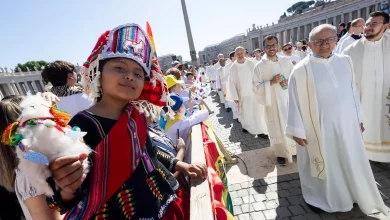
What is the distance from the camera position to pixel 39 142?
0.76 m

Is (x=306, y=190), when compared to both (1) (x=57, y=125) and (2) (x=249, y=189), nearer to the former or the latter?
(2) (x=249, y=189)

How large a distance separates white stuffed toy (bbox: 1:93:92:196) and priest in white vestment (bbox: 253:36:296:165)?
4.02 meters

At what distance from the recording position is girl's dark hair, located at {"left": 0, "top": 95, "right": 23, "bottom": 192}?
1319mm

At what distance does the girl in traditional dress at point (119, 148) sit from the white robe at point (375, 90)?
388cm

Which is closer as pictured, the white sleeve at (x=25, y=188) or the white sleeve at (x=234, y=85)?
the white sleeve at (x=25, y=188)

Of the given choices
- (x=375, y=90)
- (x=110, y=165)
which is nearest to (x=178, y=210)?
(x=110, y=165)

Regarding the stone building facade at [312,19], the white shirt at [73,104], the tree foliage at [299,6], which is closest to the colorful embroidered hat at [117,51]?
the white shirt at [73,104]

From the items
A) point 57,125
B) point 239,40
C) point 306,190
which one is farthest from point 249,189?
point 239,40

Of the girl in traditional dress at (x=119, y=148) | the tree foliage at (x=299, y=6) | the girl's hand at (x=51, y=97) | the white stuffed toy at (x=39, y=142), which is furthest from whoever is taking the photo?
the tree foliage at (x=299, y=6)

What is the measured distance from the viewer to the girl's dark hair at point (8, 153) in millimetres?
1319

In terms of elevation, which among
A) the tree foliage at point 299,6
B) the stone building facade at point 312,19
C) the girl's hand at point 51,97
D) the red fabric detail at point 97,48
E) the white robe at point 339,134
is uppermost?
the tree foliage at point 299,6

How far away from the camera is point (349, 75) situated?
2715mm

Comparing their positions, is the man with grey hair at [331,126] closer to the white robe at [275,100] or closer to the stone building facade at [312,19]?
the white robe at [275,100]

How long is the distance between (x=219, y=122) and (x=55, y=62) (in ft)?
20.4
